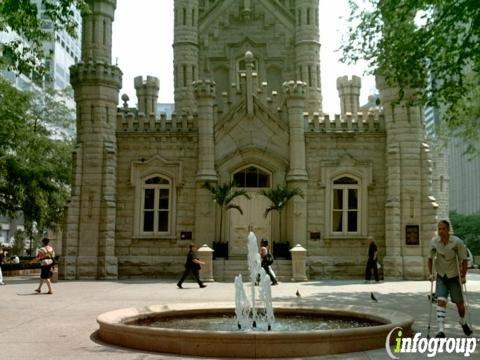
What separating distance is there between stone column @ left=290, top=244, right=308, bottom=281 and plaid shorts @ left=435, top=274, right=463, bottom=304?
13.8 meters

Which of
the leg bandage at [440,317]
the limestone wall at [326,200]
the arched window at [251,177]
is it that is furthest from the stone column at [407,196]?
the leg bandage at [440,317]

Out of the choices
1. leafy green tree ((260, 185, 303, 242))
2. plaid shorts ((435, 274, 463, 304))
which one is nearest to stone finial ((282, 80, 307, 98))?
leafy green tree ((260, 185, 303, 242))

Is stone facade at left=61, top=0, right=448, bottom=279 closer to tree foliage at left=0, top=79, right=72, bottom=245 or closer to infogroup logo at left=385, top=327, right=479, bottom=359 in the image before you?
tree foliage at left=0, top=79, right=72, bottom=245

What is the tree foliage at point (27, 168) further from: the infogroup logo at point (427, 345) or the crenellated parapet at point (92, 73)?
the infogroup logo at point (427, 345)

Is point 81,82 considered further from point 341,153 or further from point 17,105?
point 341,153

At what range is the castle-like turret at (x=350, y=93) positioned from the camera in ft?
113

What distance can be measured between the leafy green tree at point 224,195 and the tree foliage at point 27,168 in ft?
31.8

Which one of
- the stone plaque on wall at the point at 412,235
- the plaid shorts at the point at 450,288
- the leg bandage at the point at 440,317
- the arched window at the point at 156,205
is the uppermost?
the arched window at the point at 156,205

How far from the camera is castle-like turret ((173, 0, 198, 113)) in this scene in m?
31.8

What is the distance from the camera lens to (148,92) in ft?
112

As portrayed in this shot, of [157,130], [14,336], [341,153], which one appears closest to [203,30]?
[157,130]

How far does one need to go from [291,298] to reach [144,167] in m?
11.8

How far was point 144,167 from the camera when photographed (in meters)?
26.0

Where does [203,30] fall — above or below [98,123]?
above
